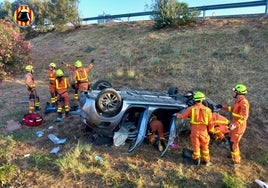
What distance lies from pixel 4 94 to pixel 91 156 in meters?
6.88

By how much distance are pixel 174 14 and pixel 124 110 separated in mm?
11399

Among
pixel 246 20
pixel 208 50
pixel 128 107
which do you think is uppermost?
pixel 246 20

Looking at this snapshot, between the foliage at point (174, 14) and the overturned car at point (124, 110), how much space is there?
10416 mm

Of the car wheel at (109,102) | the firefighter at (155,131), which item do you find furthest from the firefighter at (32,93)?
the firefighter at (155,131)

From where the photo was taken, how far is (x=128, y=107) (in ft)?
25.6

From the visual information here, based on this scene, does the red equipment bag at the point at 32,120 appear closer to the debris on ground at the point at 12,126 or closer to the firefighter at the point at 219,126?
the debris on ground at the point at 12,126

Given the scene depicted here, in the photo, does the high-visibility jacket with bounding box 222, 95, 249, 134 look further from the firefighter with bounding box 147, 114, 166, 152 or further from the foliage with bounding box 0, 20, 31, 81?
the foliage with bounding box 0, 20, 31, 81

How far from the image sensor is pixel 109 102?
7719mm

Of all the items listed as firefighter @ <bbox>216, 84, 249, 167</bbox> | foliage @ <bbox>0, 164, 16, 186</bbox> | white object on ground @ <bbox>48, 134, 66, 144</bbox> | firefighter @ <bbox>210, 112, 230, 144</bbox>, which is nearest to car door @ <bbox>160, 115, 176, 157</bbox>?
firefighter @ <bbox>210, 112, 230, 144</bbox>

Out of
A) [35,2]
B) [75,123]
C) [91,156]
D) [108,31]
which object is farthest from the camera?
[35,2]

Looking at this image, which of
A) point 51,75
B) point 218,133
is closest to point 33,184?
point 218,133

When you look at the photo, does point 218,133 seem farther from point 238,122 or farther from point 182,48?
point 182,48

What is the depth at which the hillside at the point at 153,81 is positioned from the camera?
23.1 feet

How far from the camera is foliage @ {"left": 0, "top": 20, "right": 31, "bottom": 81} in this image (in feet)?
50.6
